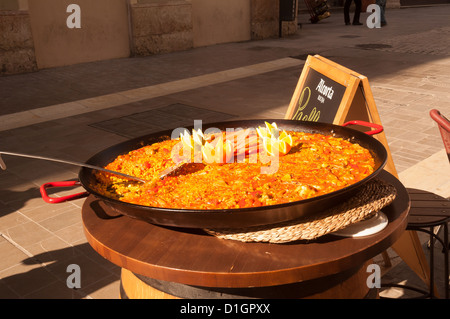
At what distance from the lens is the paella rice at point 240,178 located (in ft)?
6.26

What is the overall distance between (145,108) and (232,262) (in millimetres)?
6620

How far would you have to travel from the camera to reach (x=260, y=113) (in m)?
7.55

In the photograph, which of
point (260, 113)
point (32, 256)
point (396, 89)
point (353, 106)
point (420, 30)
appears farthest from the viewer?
point (420, 30)

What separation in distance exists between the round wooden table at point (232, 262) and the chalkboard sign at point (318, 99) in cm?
152

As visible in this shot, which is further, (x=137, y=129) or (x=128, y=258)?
(x=137, y=129)

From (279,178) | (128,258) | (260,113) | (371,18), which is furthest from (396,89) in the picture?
(371,18)

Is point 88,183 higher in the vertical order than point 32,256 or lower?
higher

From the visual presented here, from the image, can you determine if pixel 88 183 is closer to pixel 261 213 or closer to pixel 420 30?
pixel 261 213

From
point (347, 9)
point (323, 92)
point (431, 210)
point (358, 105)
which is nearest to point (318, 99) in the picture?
point (323, 92)

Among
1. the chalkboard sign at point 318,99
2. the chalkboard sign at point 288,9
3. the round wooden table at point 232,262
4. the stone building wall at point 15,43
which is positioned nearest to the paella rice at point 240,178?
the round wooden table at point 232,262

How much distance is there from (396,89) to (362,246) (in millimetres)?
7638

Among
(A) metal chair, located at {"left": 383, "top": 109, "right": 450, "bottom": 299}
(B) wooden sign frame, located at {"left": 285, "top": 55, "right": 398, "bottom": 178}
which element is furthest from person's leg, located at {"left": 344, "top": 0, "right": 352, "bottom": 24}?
(A) metal chair, located at {"left": 383, "top": 109, "right": 450, "bottom": 299}
